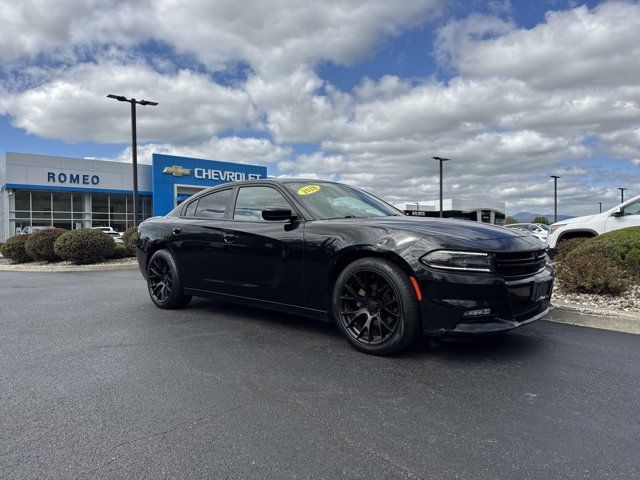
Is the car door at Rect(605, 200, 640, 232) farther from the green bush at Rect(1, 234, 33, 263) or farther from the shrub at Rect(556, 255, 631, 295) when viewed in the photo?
the green bush at Rect(1, 234, 33, 263)

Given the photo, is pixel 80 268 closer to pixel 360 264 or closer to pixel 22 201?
pixel 360 264

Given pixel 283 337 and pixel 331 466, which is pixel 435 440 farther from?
pixel 283 337

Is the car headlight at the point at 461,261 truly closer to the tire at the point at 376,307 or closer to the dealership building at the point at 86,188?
the tire at the point at 376,307

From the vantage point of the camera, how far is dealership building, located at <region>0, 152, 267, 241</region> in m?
32.8

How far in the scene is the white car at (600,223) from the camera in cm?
892

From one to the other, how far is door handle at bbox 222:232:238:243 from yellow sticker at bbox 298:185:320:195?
2.73 ft

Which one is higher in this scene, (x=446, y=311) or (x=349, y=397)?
(x=446, y=311)

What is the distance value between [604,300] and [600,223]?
13.8ft

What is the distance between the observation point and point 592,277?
587 cm

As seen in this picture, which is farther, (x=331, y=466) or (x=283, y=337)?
(x=283, y=337)

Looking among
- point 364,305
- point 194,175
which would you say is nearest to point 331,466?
point 364,305

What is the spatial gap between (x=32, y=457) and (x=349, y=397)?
175 centimetres

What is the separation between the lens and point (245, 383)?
3.21m

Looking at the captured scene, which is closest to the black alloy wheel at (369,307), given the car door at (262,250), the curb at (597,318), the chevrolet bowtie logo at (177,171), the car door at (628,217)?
the car door at (262,250)
